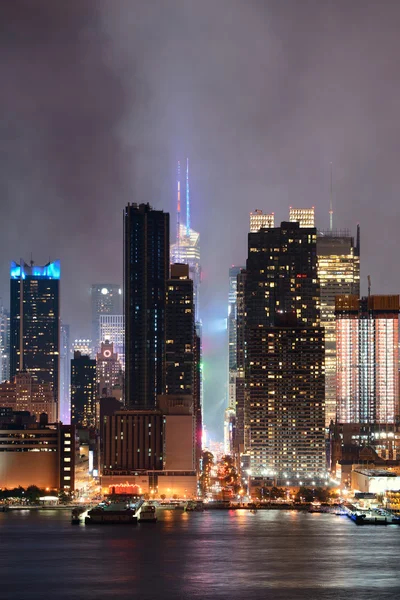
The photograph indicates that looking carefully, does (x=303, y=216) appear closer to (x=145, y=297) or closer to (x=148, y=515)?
(x=145, y=297)

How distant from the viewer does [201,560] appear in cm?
8119

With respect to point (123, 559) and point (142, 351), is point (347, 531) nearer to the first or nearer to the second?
point (123, 559)

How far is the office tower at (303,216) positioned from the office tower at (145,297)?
18.4 metres

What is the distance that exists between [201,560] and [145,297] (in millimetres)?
102241

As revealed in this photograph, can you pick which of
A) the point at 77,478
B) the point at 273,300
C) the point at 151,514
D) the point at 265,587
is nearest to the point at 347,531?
the point at 151,514

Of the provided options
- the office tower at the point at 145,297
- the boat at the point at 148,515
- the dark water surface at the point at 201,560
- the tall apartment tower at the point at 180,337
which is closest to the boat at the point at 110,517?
the boat at the point at 148,515

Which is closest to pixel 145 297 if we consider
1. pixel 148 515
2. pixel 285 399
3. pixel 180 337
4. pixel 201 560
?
pixel 180 337

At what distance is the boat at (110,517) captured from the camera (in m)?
111

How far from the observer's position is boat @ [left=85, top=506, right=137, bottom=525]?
363ft

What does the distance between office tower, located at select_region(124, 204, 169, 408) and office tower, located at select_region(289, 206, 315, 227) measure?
60.2 feet

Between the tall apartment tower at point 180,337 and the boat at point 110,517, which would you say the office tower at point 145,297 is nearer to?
the tall apartment tower at point 180,337

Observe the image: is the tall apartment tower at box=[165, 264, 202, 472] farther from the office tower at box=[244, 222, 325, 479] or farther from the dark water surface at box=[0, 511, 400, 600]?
the dark water surface at box=[0, 511, 400, 600]

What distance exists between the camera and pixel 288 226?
175 meters

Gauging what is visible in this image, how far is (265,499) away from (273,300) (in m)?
43.9
